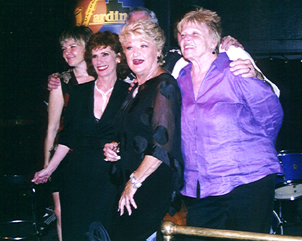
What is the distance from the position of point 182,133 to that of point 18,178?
6.49 ft

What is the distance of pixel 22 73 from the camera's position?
527 centimetres

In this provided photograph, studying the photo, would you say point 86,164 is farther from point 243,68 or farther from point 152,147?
point 243,68

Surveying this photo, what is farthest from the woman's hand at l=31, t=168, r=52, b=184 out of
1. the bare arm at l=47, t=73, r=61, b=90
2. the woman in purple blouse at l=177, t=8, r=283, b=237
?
the woman in purple blouse at l=177, t=8, r=283, b=237

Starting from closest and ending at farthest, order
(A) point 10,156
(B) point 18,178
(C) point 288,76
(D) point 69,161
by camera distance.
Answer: (D) point 69,161, (B) point 18,178, (A) point 10,156, (C) point 288,76

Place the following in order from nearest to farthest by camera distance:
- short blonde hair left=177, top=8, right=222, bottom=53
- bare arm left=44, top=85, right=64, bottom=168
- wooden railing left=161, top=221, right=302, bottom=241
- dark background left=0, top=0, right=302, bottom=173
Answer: wooden railing left=161, top=221, right=302, bottom=241 → short blonde hair left=177, top=8, right=222, bottom=53 → bare arm left=44, top=85, right=64, bottom=168 → dark background left=0, top=0, right=302, bottom=173

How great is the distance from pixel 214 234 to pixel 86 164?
1505mm

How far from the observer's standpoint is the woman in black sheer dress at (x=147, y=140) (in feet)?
5.29

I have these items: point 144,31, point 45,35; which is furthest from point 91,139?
point 45,35

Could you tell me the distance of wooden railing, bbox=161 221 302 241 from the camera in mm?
912

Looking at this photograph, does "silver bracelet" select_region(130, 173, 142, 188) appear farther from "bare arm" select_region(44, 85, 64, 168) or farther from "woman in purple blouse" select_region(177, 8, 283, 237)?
"bare arm" select_region(44, 85, 64, 168)

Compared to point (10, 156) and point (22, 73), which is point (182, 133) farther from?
point (22, 73)

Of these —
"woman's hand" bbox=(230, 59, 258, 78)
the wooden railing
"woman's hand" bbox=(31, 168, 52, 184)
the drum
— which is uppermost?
"woman's hand" bbox=(230, 59, 258, 78)

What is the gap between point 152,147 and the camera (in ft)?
5.26

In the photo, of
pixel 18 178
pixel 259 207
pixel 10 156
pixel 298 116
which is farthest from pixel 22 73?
pixel 298 116
